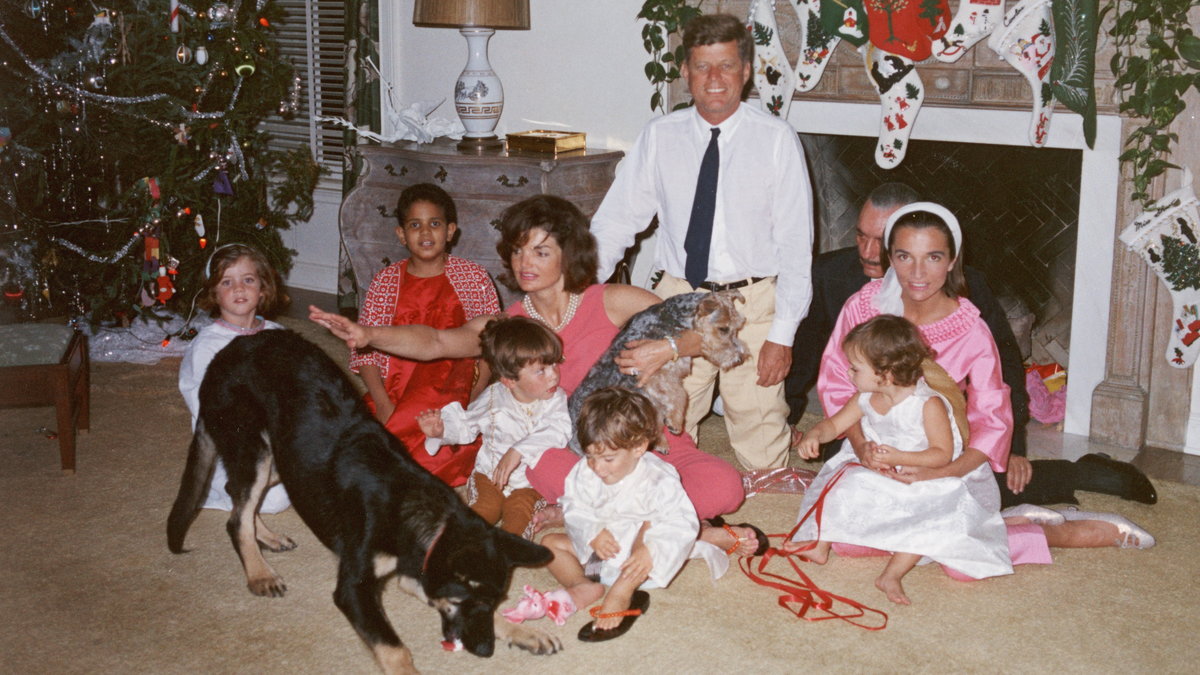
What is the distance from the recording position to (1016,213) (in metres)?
4.97

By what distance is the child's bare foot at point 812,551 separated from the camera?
11.0 ft

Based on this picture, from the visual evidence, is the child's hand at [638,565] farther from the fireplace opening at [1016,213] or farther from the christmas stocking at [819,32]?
the fireplace opening at [1016,213]

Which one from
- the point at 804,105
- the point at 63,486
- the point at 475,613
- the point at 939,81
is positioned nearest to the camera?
the point at 475,613

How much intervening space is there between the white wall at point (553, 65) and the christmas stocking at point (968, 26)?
4.86 ft

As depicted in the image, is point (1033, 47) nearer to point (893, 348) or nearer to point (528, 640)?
point (893, 348)

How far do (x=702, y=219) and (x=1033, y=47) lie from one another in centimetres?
155

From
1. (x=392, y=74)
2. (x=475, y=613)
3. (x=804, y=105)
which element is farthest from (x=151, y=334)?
(x=475, y=613)

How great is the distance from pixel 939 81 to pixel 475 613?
10.5ft

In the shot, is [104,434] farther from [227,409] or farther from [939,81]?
[939,81]

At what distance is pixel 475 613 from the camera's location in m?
2.52

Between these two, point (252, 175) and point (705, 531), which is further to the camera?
point (252, 175)

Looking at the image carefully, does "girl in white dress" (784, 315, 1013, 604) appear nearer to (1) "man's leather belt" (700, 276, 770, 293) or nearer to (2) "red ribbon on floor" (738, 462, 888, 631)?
(2) "red ribbon on floor" (738, 462, 888, 631)

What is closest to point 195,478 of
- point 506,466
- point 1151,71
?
point 506,466

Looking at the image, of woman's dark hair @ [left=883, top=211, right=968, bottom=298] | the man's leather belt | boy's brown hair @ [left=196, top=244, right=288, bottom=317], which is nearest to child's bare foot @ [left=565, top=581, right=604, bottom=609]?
the man's leather belt
